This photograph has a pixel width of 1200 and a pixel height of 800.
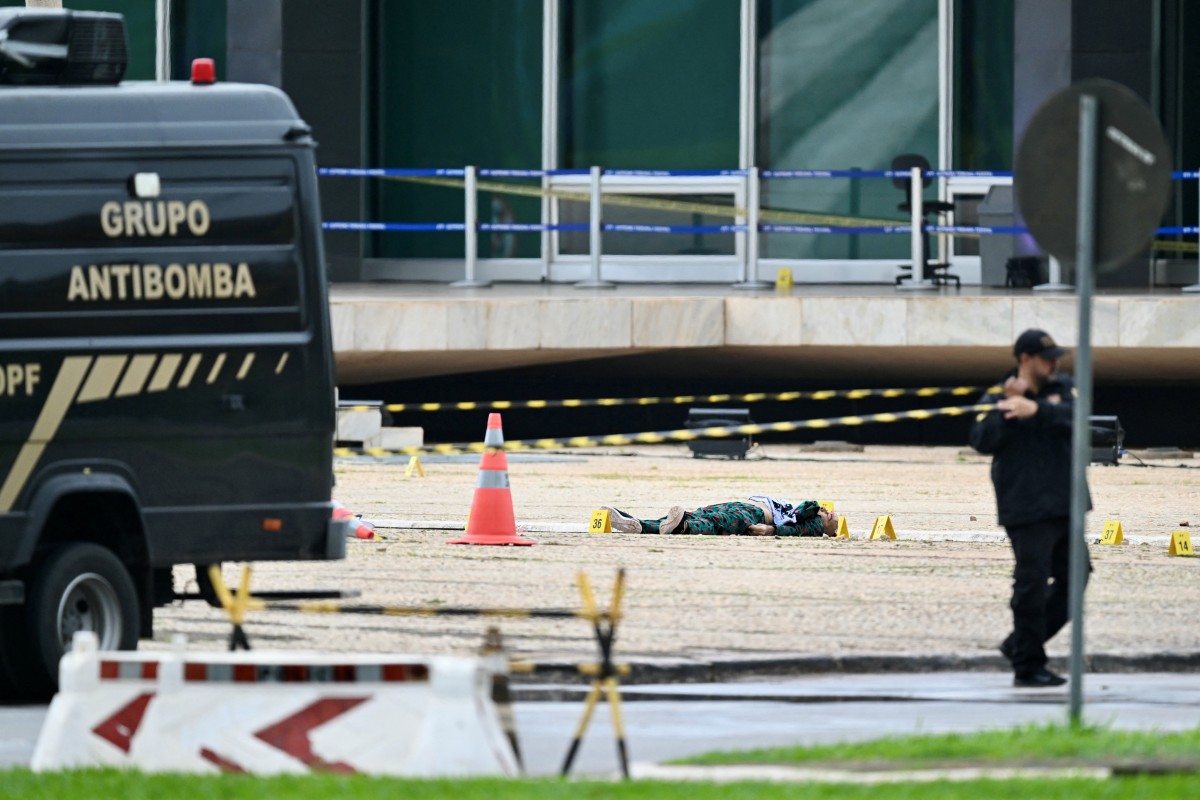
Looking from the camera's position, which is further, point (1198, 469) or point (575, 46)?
Answer: point (575, 46)

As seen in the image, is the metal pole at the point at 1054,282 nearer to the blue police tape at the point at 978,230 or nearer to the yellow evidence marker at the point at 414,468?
the blue police tape at the point at 978,230

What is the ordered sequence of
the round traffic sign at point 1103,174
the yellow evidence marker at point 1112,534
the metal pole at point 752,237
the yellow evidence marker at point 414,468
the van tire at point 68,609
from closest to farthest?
the round traffic sign at point 1103,174 → the van tire at point 68,609 → the yellow evidence marker at point 1112,534 → the yellow evidence marker at point 414,468 → the metal pole at point 752,237

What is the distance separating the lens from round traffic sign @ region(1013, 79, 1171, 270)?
28.4ft

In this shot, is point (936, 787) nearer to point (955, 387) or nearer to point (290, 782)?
point (290, 782)

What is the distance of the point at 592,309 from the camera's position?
2339 centimetres

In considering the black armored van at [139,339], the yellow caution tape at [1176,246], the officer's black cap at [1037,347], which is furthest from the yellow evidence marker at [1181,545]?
the yellow caution tape at [1176,246]

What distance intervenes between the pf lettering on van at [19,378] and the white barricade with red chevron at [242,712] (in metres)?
2.58

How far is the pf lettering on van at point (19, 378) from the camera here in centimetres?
1023

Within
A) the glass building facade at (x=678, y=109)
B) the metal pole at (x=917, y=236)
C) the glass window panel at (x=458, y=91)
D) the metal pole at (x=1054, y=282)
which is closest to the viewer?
the metal pole at (x=1054, y=282)

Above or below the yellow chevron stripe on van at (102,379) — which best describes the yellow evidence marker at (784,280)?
above

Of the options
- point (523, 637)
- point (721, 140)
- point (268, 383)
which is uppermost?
point (721, 140)

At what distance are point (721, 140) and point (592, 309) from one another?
6.46m

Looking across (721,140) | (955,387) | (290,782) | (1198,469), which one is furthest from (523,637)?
(721,140)

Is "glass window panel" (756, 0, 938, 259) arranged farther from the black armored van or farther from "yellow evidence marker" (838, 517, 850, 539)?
the black armored van
